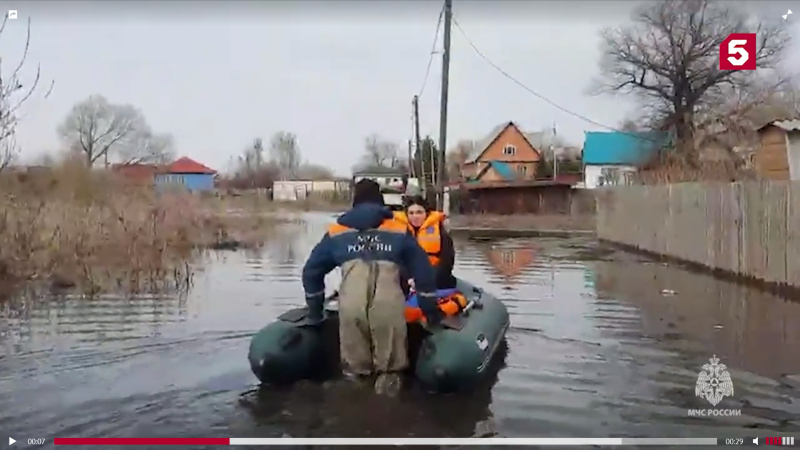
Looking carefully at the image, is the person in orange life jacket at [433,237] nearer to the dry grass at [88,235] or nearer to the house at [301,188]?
the dry grass at [88,235]

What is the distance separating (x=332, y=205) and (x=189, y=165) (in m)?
11.1

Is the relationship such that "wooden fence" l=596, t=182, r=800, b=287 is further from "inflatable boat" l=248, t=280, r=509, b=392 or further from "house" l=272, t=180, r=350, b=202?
"house" l=272, t=180, r=350, b=202

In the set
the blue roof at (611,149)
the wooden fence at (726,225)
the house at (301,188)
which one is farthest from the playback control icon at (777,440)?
the house at (301,188)

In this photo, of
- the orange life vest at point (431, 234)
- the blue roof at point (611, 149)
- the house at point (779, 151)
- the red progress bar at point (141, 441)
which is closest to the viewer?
the red progress bar at point (141, 441)

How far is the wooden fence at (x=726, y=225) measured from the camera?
13.8 m

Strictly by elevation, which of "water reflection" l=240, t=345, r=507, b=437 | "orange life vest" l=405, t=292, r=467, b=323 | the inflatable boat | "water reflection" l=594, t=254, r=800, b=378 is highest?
"orange life vest" l=405, t=292, r=467, b=323

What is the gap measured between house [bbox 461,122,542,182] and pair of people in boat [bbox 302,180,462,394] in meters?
64.3

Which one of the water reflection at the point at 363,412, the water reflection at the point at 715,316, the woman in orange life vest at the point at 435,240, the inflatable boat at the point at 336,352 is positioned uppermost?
the woman in orange life vest at the point at 435,240

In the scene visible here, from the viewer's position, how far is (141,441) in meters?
5.77

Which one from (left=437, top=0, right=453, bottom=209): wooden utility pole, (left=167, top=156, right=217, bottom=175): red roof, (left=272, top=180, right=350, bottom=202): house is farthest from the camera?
(left=272, top=180, right=350, bottom=202): house

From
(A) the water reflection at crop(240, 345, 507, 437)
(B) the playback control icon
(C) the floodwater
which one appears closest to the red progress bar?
(C) the floodwater

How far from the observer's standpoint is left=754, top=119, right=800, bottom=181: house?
2039 cm

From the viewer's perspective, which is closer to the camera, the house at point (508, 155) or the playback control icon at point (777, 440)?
the playback control icon at point (777, 440)

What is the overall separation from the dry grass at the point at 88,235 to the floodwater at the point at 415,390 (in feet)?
7.03
